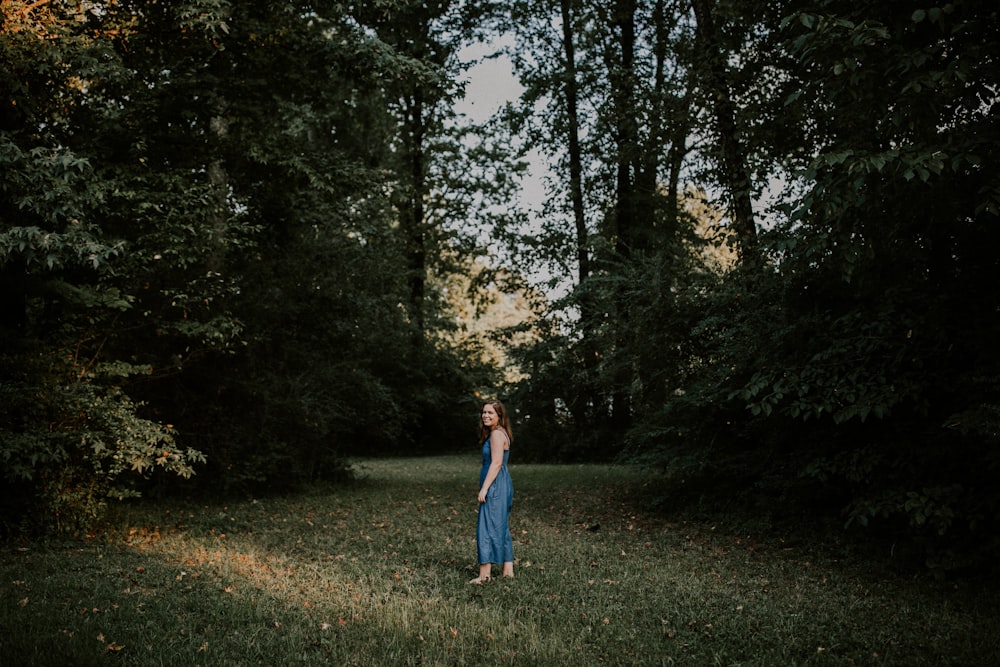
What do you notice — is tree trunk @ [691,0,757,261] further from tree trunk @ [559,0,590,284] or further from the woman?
tree trunk @ [559,0,590,284]

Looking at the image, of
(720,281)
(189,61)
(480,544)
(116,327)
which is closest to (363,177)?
(189,61)

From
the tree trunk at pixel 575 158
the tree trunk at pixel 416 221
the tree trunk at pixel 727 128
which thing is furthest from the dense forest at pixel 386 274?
the tree trunk at pixel 416 221

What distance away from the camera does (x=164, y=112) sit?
10562 mm

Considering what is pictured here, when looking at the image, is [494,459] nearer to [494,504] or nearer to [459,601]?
[494,504]

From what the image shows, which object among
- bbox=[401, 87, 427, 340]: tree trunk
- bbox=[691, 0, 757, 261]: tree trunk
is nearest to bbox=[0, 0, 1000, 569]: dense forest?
bbox=[691, 0, 757, 261]: tree trunk

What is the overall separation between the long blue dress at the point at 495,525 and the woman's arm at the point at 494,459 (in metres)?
0.05

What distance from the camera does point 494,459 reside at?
278 inches

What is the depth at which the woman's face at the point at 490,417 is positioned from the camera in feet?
23.6

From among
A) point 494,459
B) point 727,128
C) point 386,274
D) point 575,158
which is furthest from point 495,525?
point 575,158

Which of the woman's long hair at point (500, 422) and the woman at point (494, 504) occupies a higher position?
the woman's long hair at point (500, 422)

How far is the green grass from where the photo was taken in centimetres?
509

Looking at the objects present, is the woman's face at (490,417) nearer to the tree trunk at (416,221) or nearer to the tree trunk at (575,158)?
the tree trunk at (575,158)

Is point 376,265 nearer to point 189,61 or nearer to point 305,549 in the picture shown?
point 189,61

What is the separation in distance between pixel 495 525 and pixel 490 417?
3.40 feet
